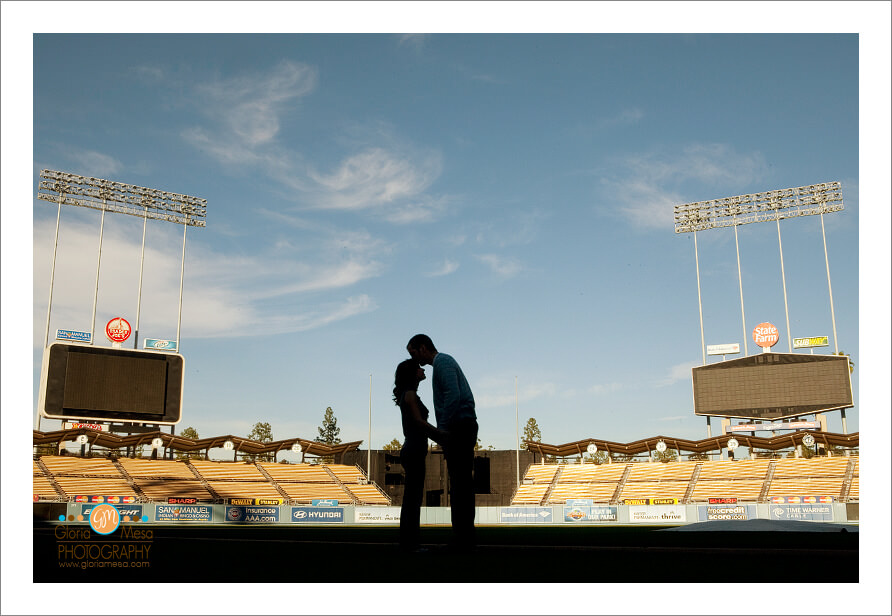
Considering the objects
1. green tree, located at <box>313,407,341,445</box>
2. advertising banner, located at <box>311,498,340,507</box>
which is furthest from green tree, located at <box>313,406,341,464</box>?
advertising banner, located at <box>311,498,340,507</box>

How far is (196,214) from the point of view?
53.6 metres

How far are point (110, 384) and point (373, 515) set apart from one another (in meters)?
17.3

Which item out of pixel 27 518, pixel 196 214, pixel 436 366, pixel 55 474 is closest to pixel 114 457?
pixel 55 474

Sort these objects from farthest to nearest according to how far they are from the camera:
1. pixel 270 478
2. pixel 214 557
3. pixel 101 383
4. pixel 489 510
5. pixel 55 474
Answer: pixel 270 478 < pixel 55 474 < pixel 101 383 < pixel 489 510 < pixel 214 557

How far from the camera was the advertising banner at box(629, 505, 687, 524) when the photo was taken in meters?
36.8

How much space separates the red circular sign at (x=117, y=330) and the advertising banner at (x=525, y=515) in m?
27.5

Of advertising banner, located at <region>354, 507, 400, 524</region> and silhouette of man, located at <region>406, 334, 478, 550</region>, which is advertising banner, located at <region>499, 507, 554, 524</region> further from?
silhouette of man, located at <region>406, 334, 478, 550</region>

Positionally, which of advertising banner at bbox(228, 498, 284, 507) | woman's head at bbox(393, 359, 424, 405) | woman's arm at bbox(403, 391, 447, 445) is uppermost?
woman's head at bbox(393, 359, 424, 405)

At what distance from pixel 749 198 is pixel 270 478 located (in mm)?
44368

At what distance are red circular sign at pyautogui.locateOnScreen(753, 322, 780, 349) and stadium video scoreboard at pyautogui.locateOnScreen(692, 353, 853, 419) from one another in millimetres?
4112

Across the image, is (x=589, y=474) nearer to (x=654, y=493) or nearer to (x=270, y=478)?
(x=654, y=493)

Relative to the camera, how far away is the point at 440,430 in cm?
607

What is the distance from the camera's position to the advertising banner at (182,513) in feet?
95.6

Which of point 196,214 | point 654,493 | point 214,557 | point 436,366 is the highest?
point 196,214
